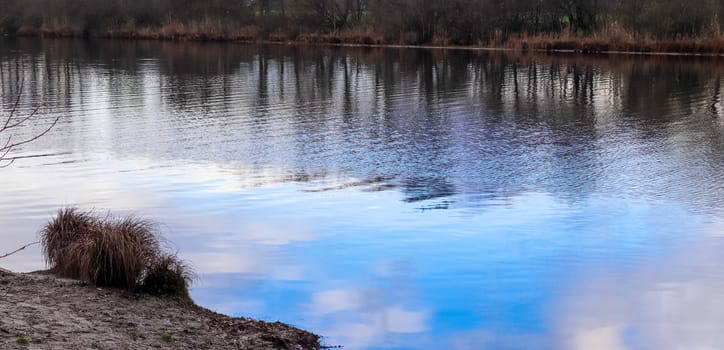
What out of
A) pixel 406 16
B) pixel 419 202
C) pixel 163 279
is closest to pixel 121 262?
pixel 163 279

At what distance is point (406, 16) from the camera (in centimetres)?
5491

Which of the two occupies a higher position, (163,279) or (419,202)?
(419,202)

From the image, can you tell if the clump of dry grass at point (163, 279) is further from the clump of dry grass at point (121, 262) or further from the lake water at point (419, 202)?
the lake water at point (419, 202)

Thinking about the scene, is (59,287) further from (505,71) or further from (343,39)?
(343,39)

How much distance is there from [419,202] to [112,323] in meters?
6.63

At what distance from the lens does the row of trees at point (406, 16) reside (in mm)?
46375

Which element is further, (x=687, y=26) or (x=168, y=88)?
(x=687, y=26)

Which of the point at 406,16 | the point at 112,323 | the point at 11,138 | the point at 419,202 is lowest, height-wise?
the point at 112,323

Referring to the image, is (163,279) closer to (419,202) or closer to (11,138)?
(419,202)

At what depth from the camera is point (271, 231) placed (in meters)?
11.9

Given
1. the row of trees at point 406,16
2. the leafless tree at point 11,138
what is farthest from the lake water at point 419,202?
the row of trees at point 406,16

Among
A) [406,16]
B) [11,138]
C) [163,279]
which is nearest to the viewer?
[163,279]

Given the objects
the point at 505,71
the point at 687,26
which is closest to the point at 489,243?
the point at 505,71

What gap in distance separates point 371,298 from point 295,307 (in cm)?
Result: 80
